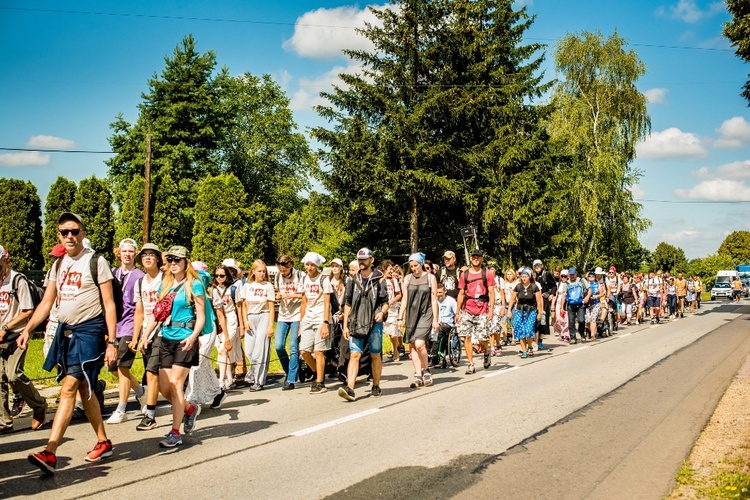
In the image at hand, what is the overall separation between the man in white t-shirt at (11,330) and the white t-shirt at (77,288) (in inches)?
55.5

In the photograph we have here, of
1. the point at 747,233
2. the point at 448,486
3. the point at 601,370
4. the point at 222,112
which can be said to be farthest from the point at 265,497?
the point at 747,233

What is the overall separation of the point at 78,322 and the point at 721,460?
5879mm

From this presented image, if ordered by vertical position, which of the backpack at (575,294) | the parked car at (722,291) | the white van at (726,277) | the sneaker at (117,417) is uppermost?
the white van at (726,277)

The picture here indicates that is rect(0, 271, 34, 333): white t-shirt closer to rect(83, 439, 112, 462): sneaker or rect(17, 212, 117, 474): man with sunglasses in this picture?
rect(17, 212, 117, 474): man with sunglasses

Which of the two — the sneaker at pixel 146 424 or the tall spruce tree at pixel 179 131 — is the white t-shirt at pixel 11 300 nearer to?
the sneaker at pixel 146 424

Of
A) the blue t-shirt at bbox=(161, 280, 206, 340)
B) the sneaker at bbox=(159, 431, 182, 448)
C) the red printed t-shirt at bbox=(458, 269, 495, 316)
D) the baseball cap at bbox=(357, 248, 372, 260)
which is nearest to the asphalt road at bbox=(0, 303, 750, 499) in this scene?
the sneaker at bbox=(159, 431, 182, 448)

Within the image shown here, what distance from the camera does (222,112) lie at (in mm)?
46719

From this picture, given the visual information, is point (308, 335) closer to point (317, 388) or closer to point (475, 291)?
point (317, 388)

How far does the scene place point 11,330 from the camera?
7199 mm

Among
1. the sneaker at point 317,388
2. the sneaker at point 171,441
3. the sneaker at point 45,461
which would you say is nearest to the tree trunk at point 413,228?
the sneaker at point 317,388

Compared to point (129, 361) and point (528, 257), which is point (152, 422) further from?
point (528, 257)

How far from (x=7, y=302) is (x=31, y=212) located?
2946 centimetres

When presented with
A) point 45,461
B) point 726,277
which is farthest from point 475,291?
point 726,277

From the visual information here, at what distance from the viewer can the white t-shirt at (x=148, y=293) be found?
7348 mm
